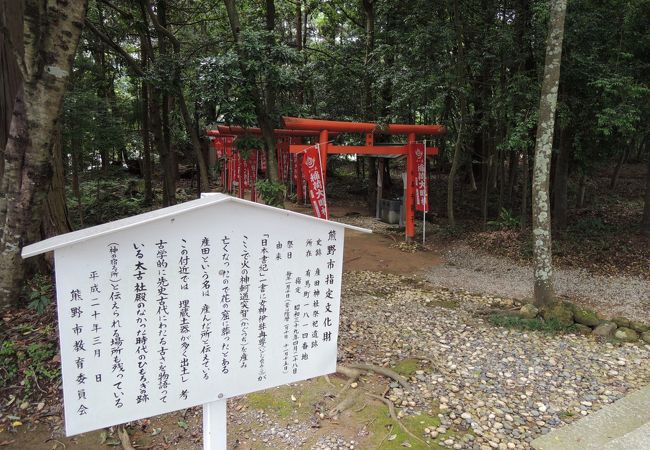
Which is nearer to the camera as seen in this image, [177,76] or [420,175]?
[177,76]

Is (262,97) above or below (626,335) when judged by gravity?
above

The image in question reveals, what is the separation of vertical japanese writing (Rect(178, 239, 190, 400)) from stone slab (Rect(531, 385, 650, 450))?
2.53 metres

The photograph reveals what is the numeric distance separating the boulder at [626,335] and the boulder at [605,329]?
2.2 inches

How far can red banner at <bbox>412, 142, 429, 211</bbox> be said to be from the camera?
10.5m

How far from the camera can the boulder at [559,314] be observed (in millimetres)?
5410

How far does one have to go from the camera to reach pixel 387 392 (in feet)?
12.6

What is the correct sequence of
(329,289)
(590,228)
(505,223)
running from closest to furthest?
(329,289)
(590,228)
(505,223)

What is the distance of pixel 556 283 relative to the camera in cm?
764

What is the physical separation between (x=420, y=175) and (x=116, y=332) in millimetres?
9514

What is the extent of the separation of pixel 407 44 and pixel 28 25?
812 cm

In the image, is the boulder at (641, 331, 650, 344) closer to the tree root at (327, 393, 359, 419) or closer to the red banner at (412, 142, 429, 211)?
the tree root at (327, 393, 359, 419)

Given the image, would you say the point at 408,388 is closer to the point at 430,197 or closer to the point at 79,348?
the point at 79,348

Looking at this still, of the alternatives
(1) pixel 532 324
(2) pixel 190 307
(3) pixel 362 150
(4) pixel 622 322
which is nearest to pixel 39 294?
(2) pixel 190 307

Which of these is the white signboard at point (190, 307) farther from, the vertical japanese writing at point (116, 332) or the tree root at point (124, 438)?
the tree root at point (124, 438)
